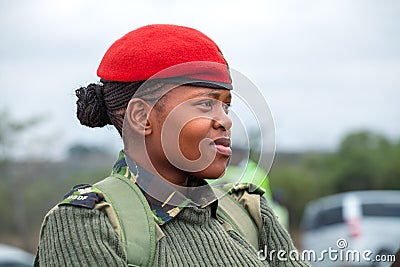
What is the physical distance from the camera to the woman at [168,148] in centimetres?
234

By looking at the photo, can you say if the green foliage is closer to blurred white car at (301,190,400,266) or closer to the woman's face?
blurred white car at (301,190,400,266)

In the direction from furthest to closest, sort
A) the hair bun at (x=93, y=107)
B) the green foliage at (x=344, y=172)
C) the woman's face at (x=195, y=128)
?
the green foliage at (x=344, y=172)
the hair bun at (x=93, y=107)
the woman's face at (x=195, y=128)

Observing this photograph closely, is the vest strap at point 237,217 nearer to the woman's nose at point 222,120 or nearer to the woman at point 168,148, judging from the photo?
the woman at point 168,148

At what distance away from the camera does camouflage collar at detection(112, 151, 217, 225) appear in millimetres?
2477

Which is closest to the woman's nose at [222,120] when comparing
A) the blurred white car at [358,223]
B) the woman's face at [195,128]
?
the woman's face at [195,128]

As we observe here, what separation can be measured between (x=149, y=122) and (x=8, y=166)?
52.8ft

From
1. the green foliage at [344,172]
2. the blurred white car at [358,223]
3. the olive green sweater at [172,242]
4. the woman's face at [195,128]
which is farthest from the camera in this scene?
the green foliage at [344,172]

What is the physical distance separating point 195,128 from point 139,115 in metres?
0.18

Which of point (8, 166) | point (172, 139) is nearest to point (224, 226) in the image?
point (172, 139)

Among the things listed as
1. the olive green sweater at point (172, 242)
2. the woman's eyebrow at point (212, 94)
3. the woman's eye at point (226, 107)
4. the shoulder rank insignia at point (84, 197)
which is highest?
the woman's eyebrow at point (212, 94)

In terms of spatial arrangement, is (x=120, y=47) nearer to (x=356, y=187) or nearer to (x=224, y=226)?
(x=224, y=226)

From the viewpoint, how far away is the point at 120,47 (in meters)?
2.52

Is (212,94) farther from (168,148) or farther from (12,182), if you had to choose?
(12,182)

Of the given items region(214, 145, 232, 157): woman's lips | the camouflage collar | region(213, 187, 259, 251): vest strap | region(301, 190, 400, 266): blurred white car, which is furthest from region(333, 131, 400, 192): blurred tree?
region(214, 145, 232, 157): woman's lips
